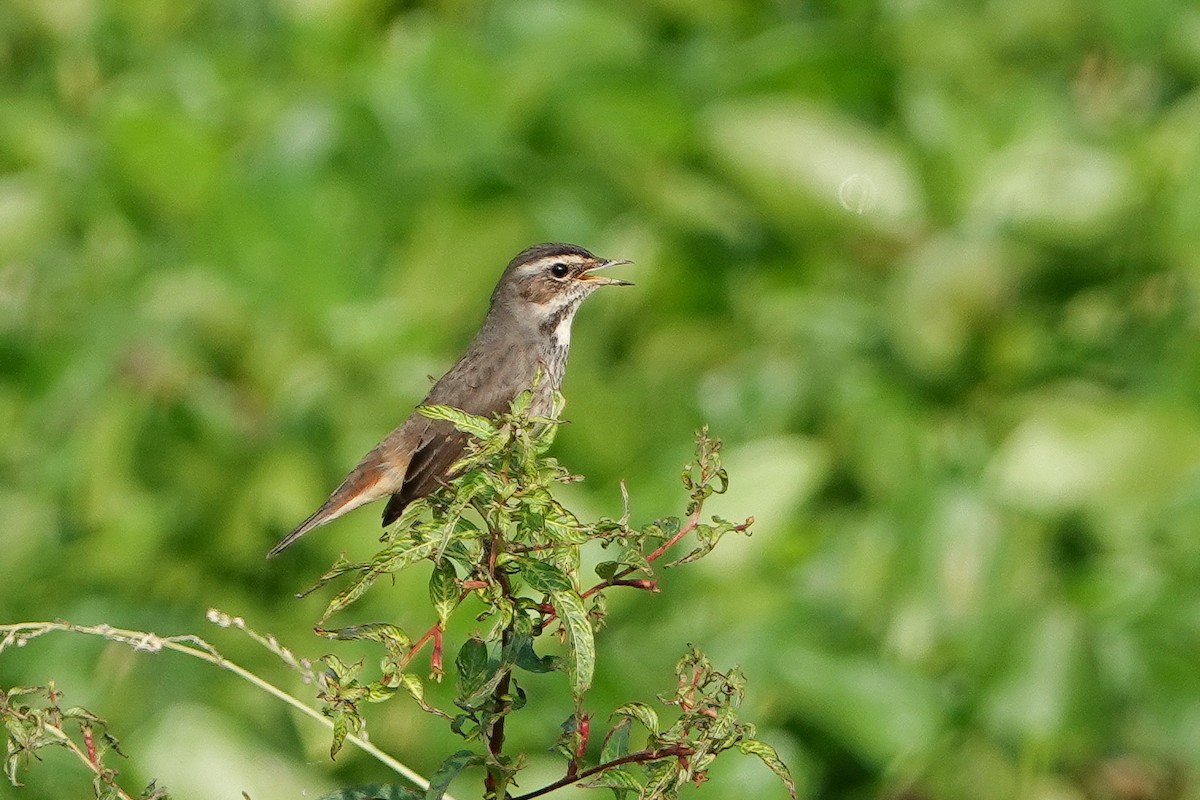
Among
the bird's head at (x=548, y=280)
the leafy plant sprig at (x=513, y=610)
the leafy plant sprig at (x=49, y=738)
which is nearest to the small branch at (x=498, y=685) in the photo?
the leafy plant sprig at (x=513, y=610)

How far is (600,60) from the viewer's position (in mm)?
4062

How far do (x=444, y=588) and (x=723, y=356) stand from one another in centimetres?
243

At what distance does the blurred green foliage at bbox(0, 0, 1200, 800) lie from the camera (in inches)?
115

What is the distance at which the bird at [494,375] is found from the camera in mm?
2561

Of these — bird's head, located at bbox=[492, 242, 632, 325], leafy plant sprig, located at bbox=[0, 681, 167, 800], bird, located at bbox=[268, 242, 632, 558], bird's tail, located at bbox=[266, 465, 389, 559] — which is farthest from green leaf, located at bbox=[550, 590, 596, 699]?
bird's head, located at bbox=[492, 242, 632, 325]

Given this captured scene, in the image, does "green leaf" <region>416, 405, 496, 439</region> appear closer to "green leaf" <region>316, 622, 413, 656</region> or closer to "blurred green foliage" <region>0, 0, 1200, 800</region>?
"green leaf" <region>316, 622, 413, 656</region>

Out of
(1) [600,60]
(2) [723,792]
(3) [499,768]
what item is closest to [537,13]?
(1) [600,60]

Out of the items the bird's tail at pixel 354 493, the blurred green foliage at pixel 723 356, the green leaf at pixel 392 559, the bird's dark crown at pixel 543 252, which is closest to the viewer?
the green leaf at pixel 392 559

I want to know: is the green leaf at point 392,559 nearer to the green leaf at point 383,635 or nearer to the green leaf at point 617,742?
the green leaf at point 383,635

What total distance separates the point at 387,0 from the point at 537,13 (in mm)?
483

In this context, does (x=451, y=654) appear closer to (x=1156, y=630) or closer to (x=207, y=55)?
(x=1156, y=630)

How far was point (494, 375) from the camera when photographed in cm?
268

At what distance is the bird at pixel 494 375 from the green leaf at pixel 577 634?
1161 mm

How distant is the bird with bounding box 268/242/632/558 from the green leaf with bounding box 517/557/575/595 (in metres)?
1.13
